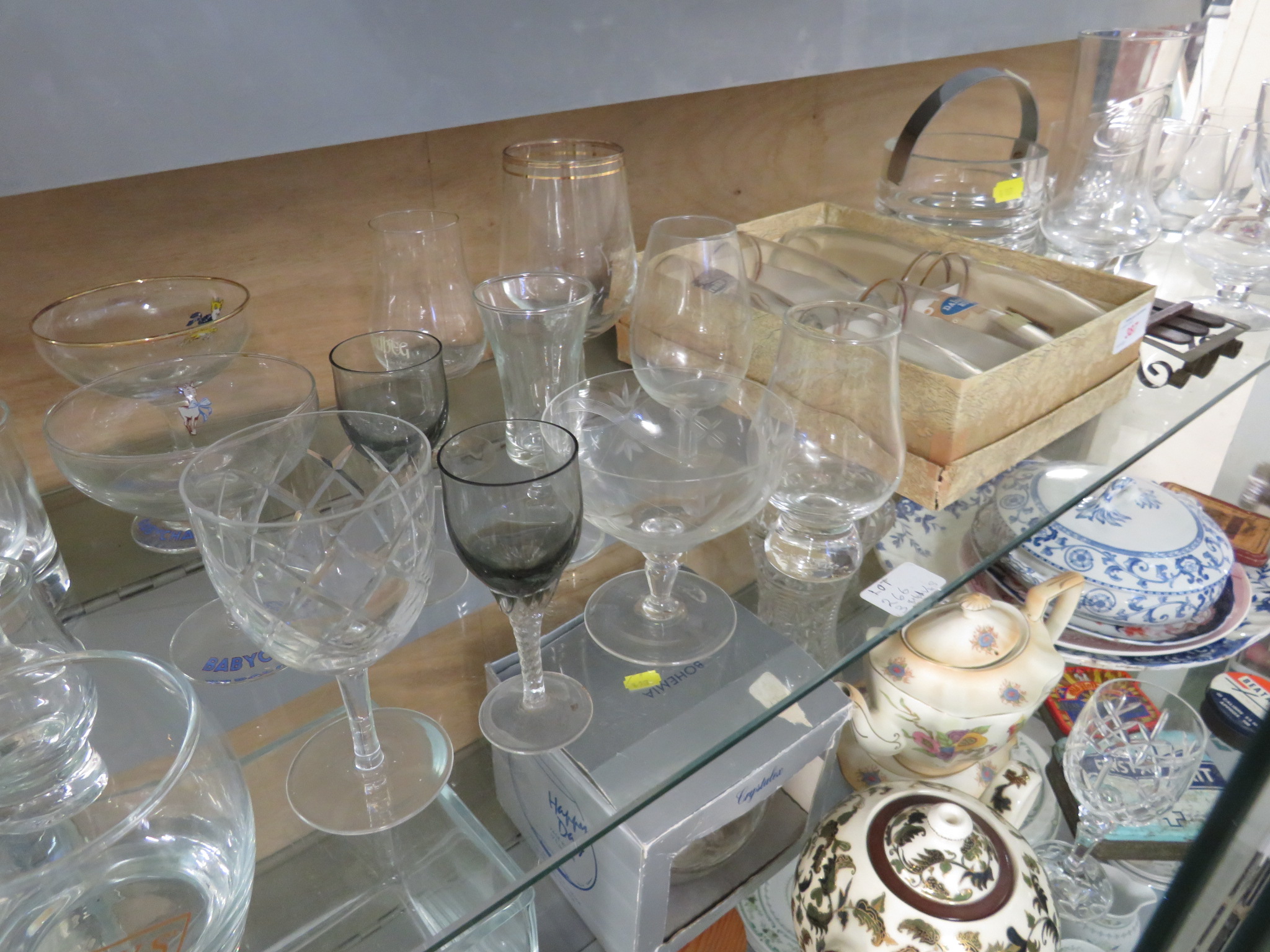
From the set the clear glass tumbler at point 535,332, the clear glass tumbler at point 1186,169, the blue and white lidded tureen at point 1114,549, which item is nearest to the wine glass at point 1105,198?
Answer: the clear glass tumbler at point 1186,169

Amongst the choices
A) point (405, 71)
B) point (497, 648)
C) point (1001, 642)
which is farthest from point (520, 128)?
point (1001, 642)

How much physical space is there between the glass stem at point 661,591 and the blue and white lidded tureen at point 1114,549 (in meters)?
0.24

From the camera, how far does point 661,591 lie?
50 centimetres

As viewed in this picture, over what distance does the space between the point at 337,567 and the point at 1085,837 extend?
23.5 inches

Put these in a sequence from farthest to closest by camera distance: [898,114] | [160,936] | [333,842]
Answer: [898,114]
[333,842]
[160,936]

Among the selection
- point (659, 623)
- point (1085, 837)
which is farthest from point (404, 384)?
point (1085, 837)

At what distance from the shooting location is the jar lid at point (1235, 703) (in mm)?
685

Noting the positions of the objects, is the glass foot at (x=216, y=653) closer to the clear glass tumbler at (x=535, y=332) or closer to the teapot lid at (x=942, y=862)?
the clear glass tumbler at (x=535, y=332)

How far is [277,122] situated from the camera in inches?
14.2

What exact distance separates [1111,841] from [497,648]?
54 centimetres

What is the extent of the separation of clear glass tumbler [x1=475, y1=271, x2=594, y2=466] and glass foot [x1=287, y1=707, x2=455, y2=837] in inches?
7.6

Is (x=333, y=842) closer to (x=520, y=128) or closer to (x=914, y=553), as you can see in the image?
(x=914, y=553)

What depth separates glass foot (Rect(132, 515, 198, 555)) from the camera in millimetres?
513

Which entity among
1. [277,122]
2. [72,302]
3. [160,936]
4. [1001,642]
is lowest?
[1001,642]
